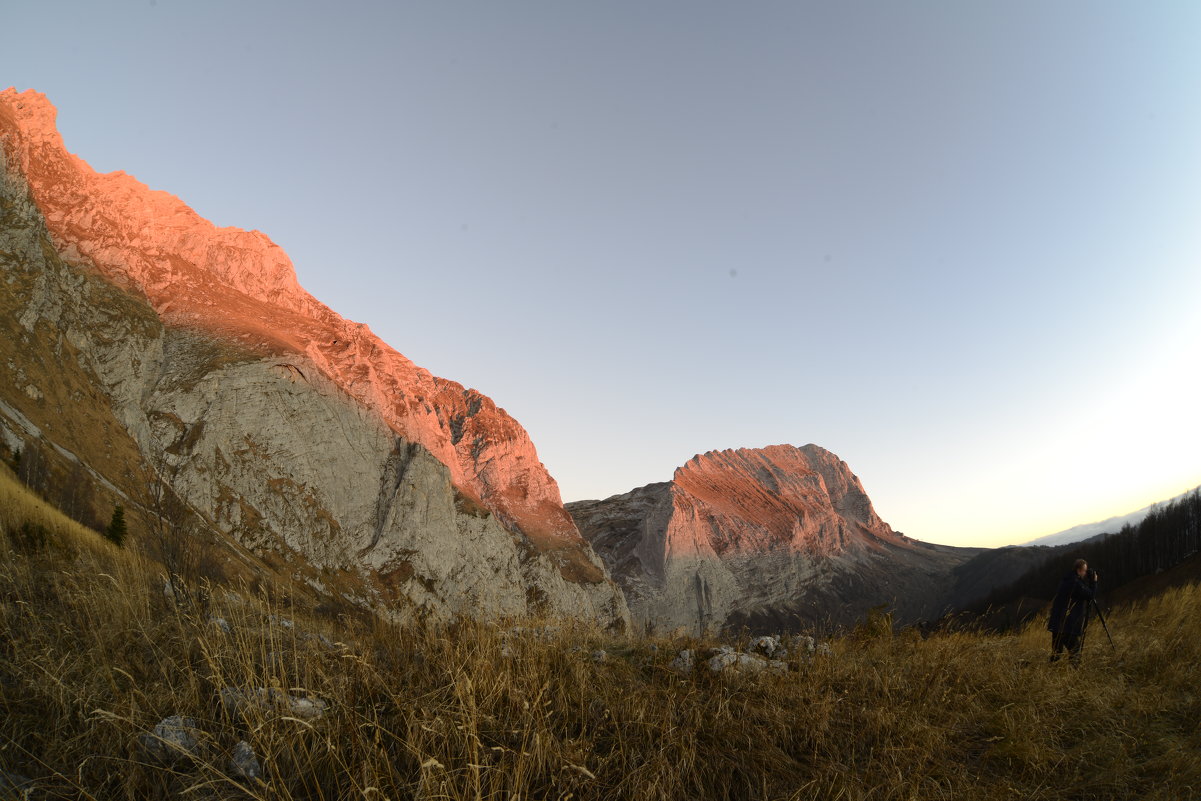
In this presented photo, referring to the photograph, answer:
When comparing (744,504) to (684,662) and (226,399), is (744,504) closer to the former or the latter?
(226,399)

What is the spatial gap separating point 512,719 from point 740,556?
14607cm

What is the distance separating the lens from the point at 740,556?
140 m

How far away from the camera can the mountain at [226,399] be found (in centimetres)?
5716

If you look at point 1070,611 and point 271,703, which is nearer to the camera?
point 271,703

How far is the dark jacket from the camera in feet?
31.6

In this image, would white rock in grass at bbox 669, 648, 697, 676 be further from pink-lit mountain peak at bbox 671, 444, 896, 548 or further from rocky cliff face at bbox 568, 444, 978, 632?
pink-lit mountain peak at bbox 671, 444, 896, 548

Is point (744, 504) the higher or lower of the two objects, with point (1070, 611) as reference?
lower

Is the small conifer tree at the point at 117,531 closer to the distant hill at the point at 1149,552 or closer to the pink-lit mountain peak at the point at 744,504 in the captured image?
Answer: the distant hill at the point at 1149,552

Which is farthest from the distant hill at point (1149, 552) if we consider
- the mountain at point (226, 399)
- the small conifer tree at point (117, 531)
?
the small conifer tree at point (117, 531)

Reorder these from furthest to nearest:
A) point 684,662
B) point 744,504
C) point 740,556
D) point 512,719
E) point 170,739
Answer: point 744,504 < point 740,556 < point 684,662 < point 512,719 < point 170,739

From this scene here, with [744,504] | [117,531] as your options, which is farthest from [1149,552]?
[744,504]

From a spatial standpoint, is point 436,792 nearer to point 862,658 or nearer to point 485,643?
point 485,643

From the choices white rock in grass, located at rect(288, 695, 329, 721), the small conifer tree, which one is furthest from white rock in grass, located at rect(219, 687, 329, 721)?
the small conifer tree

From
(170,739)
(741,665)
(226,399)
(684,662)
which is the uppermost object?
(226,399)
